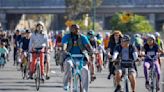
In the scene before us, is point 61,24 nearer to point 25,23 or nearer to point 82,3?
point 25,23

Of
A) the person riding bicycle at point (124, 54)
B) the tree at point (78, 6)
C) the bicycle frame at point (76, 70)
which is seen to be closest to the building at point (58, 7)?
the tree at point (78, 6)

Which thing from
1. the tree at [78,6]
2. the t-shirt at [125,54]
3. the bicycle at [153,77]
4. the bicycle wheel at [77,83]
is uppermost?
the t-shirt at [125,54]

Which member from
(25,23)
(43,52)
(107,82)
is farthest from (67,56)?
(25,23)

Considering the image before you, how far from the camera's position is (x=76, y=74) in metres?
14.7

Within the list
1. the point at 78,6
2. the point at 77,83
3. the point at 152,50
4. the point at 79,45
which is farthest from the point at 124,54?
the point at 78,6

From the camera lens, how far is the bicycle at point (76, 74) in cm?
1460

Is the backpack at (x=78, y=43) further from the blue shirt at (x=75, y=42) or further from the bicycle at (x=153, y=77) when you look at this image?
the bicycle at (x=153, y=77)

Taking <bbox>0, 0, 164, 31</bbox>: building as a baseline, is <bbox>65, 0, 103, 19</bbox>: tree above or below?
above

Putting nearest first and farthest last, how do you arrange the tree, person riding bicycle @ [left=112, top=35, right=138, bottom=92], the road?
person riding bicycle @ [left=112, top=35, right=138, bottom=92] < the road < the tree

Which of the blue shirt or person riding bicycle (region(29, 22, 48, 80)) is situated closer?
the blue shirt

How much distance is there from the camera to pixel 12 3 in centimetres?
11925

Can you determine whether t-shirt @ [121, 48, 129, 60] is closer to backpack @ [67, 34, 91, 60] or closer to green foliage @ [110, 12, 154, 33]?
backpack @ [67, 34, 91, 60]

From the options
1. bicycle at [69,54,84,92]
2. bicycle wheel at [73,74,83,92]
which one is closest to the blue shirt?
bicycle at [69,54,84,92]

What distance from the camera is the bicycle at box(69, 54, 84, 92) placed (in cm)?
1460
